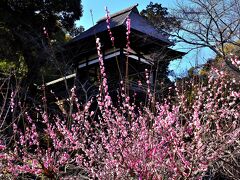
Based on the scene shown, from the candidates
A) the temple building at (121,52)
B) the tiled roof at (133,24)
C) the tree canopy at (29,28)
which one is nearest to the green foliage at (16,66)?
the tree canopy at (29,28)

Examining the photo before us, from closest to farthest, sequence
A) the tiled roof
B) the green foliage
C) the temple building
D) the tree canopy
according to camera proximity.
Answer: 1. the temple building
2. the tiled roof
3. the tree canopy
4. the green foliage

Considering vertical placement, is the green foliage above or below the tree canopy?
below

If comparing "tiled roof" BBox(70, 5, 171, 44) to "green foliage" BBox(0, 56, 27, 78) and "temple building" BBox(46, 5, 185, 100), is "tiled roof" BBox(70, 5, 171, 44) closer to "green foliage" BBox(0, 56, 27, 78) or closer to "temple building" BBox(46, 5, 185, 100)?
"temple building" BBox(46, 5, 185, 100)

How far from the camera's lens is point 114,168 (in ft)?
11.1

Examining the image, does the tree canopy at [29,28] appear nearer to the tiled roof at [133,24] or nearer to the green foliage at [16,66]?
the green foliage at [16,66]

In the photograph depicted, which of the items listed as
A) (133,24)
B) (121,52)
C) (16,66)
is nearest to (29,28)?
(16,66)

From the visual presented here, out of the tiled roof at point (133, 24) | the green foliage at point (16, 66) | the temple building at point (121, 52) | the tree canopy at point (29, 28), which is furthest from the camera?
the green foliage at point (16, 66)

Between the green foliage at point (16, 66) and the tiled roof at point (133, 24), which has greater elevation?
the tiled roof at point (133, 24)

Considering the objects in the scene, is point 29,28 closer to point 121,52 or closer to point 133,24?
point 121,52

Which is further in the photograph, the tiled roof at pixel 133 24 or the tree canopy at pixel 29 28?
the tree canopy at pixel 29 28

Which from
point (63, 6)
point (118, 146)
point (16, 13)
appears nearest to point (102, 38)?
point (63, 6)

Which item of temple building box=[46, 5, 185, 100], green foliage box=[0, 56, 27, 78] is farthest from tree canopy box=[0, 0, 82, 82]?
temple building box=[46, 5, 185, 100]

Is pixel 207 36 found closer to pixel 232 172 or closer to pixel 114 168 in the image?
pixel 232 172

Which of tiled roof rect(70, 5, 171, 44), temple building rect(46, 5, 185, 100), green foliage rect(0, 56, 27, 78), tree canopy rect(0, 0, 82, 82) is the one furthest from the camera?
green foliage rect(0, 56, 27, 78)
